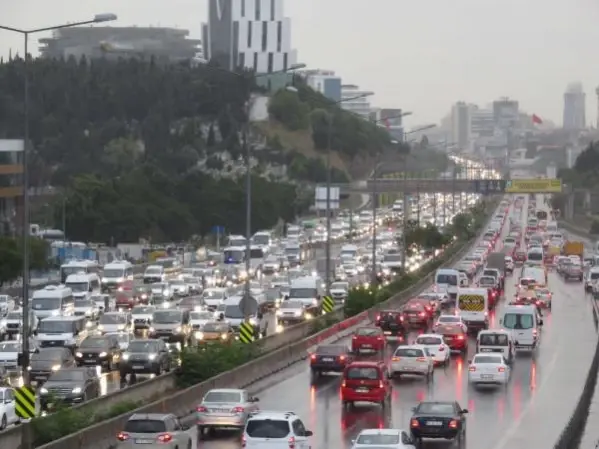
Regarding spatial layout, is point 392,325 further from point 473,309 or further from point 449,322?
point 449,322

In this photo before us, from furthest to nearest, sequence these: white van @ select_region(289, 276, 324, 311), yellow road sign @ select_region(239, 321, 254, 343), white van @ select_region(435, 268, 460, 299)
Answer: white van @ select_region(435, 268, 460, 299), white van @ select_region(289, 276, 324, 311), yellow road sign @ select_region(239, 321, 254, 343)

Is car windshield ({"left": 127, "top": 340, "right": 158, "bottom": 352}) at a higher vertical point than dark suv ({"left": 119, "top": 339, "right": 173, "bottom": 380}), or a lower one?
higher

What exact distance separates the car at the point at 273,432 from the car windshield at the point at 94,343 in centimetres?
1930

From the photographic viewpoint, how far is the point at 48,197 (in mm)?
151125

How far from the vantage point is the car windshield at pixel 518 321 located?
5744 cm

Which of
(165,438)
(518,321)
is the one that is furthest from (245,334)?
(165,438)

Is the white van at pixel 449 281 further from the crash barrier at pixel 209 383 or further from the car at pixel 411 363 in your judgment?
the car at pixel 411 363

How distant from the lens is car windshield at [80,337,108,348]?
157ft

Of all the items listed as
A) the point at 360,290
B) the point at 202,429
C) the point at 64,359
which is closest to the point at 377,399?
the point at 202,429

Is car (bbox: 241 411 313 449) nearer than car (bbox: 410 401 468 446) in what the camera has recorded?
Yes

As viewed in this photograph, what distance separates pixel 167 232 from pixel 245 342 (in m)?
91.7

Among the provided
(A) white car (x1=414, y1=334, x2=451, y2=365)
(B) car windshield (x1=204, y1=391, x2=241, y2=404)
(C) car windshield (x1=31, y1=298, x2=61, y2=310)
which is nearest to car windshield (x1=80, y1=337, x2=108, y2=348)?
(A) white car (x1=414, y1=334, x2=451, y2=365)

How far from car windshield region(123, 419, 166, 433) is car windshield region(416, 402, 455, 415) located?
6.12 m

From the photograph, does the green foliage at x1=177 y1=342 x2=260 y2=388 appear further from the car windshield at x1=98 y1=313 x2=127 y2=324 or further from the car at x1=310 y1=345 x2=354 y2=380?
the car windshield at x1=98 y1=313 x2=127 y2=324
